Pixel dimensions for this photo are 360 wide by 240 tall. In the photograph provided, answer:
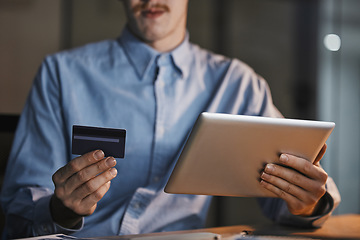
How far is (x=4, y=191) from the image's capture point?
3.29 ft

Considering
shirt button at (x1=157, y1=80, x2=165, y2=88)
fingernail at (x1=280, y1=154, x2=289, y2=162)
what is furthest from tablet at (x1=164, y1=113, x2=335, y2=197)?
shirt button at (x1=157, y1=80, x2=165, y2=88)

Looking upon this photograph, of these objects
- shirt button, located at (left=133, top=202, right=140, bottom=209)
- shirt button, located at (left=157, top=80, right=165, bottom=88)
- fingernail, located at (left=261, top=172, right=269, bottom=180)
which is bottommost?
shirt button, located at (left=133, top=202, right=140, bottom=209)

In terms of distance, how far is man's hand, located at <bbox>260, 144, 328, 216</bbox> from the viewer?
0.78 meters

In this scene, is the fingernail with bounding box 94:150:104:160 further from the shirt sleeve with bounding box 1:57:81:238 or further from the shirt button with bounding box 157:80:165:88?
the shirt button with bounding box 157:80:165:88

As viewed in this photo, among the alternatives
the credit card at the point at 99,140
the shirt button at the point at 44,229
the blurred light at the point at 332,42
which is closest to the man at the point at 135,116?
the shirt button at the point at 44,229

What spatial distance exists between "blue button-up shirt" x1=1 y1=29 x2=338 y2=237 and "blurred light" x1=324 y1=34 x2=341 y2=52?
1304 millimetres

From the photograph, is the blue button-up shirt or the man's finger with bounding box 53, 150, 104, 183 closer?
the man's finger with bounding box 53, 150, 104, 183

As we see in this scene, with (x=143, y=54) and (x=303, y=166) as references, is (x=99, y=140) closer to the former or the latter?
(x=303, y=166)

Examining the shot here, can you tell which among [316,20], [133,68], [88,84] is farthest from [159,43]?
[316,20]

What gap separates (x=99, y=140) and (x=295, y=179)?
376 mm

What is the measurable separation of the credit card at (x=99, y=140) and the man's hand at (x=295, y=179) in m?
Result: 0.28

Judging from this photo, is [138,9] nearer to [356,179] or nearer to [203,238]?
[203,238]

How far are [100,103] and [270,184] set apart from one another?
0.51 meters

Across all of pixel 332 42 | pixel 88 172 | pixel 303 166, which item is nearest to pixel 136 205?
pixel 88 172
